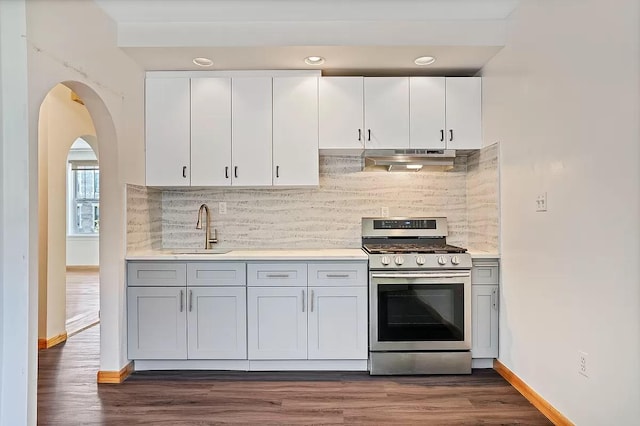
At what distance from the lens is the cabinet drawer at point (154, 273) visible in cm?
301

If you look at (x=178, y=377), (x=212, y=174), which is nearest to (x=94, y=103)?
(x=212, y=174)

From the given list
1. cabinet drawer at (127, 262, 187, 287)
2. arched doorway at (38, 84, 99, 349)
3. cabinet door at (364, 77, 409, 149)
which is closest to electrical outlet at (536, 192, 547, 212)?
cabinet door at (364, 77, 409, 149)

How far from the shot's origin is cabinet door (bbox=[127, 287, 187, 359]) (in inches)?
118

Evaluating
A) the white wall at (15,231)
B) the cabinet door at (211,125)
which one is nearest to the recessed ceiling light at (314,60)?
the cabinet door at (211,125)

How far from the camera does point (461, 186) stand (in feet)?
12.0

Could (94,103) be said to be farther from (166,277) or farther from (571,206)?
(571,206)

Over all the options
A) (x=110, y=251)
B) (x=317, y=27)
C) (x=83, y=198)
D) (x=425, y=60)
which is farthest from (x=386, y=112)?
(x=83, y=198)

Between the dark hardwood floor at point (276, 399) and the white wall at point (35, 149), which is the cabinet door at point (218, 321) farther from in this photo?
the white wall at point (35, 149)

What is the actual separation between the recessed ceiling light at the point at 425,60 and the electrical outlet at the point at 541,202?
52.3 inches

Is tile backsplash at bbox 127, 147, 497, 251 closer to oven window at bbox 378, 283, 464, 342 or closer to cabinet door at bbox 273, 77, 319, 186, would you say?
cabinet door at bbox 273, 77, 319, 186

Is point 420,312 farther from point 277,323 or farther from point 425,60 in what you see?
point 425,60

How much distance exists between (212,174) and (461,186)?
219cm

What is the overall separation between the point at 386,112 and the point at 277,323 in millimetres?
1864

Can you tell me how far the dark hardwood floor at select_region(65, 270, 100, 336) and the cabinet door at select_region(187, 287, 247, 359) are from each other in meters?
1.91
